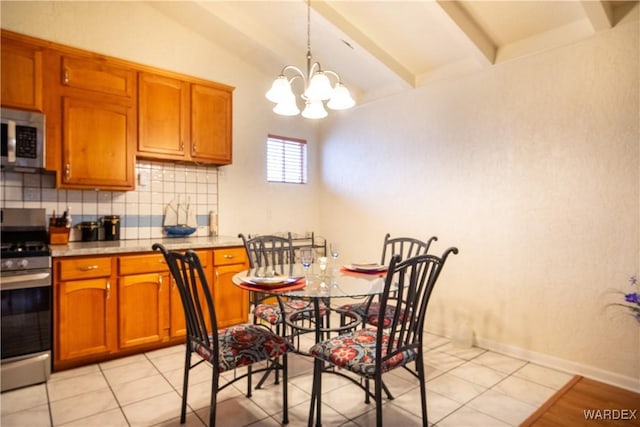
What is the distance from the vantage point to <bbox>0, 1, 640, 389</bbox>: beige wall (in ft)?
8.16

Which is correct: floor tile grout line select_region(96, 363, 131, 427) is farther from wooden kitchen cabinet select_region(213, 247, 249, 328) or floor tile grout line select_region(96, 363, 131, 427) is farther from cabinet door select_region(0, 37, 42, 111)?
cabinet door select_region(0, 37, 42, 111)

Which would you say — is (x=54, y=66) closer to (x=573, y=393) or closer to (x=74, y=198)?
(x=74, y=198)

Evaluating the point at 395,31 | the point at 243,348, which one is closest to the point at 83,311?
the point at 243,348

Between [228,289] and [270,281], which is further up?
[270,281]

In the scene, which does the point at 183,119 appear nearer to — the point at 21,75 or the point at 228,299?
the point at 21,75

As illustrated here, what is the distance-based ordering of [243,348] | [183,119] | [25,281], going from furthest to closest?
[183,119]
[25,281]
[243,348]

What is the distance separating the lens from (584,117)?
2.60 meters

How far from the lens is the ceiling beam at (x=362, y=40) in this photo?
3.01 metres

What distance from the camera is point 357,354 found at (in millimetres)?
1794

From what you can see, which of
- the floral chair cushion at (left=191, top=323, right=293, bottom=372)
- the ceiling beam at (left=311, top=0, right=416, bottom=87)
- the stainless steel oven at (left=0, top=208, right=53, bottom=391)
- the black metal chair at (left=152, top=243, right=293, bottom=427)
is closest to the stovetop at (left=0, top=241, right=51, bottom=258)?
the stainless steel oven at (left=0, top=208, right=53, bottom=391)

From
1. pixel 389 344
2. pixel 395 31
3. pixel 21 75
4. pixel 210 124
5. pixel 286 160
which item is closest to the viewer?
pixel 389 344

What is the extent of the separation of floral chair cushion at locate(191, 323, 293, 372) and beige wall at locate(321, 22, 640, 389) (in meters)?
2.00

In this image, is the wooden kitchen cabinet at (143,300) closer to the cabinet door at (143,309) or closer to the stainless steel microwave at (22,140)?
the cabinet door at (143,309)

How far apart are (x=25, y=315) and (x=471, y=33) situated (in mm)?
3785
